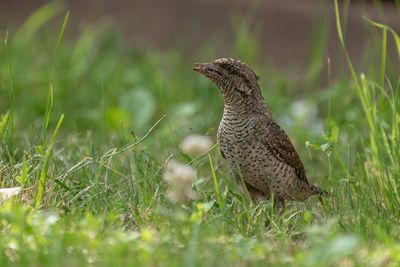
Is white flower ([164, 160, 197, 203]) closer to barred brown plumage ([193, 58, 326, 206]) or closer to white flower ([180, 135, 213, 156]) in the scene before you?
barred brown plumage ([193, 58, 326, 206])

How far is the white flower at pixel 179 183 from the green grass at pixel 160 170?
5cm

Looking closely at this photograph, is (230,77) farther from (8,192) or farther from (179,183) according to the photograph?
(8,192)

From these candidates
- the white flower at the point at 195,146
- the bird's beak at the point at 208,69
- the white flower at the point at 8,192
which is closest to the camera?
the white flower at the point at 8,192

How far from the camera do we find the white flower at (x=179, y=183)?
5.18 m

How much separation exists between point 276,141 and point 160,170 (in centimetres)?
83

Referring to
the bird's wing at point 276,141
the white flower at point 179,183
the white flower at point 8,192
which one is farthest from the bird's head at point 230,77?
the white flower at point 8,192

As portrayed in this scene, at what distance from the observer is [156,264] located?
3.91m

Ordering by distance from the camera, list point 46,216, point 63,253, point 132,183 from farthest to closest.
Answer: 1. point 132,183
2. point 46,216
3. point 63,253

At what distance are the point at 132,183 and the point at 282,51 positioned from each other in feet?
16.8

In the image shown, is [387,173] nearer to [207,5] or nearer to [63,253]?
[63,253]

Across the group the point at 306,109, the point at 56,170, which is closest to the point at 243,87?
the point at 56,170

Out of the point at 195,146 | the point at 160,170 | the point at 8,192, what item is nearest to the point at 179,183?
the point at 160,170

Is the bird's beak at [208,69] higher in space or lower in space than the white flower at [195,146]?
higher

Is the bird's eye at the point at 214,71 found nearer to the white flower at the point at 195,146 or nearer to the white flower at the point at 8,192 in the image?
Result: the white flower at the point at 195,146
